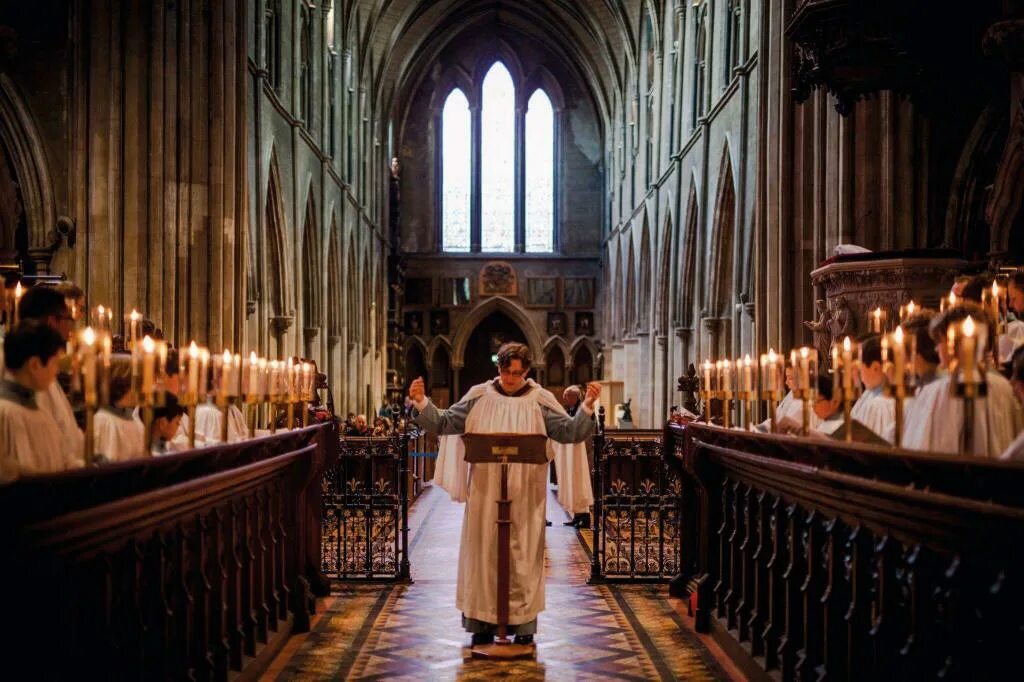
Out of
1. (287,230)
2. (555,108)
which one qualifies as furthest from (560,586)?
(555,108)

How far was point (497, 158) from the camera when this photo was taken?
123 feet

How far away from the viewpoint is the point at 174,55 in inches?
496

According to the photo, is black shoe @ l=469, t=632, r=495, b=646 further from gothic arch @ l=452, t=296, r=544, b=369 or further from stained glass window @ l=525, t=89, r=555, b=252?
stained glass window @ l=525, t=89, r=555, b=252

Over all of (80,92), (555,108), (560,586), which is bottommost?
(560,586)

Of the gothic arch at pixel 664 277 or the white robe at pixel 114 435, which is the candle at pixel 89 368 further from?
the gothic arch at pixel 664 277

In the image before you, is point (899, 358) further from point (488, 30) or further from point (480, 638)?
point (488, 30)

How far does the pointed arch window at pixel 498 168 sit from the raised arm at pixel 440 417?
30.5 m

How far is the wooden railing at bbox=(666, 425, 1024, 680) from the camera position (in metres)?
2.98

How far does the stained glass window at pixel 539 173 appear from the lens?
3731 centimetres

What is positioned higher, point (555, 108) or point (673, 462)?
point (555, 108)

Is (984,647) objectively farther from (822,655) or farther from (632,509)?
(632,509)

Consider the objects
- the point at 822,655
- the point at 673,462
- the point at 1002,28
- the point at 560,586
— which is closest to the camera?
the point at 822,655

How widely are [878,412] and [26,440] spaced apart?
12.5ft

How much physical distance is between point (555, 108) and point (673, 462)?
99.9ft
